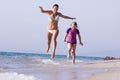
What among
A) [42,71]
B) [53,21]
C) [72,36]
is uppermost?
[53,21]

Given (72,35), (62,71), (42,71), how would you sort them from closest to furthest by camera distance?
1. (62,71)
2. (42,71)
3. (72,35)

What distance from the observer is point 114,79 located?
12.4 meters

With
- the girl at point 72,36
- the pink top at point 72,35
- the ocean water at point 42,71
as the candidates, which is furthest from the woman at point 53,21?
the pink top at point 72,35

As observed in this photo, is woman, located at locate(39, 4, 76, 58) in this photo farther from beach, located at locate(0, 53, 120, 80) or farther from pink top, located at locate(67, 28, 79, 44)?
pink top, located at locate(67, 28, 79, 44)

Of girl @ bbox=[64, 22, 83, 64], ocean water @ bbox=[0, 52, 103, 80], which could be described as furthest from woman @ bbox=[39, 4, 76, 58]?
girl @ bbox=[64, 22, 83, 64]

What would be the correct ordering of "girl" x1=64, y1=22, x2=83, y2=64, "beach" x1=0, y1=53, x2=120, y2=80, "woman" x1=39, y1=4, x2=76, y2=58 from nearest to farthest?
"beach" x1=0, y1=53, x2=120, y2=80 < "woman" x1=39, y1=4, x2=76, y2=58 < "girl" x1=64, y1=22, x2=83, y2=64

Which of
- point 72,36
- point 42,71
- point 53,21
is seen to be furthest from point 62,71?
point 53,21

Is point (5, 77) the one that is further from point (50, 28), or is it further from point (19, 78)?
point (50, 28)

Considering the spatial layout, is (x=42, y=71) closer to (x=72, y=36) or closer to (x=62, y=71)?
(x=62, y=71)

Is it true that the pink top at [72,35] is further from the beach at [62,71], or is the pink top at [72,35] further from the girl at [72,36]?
the beach at [62,71]

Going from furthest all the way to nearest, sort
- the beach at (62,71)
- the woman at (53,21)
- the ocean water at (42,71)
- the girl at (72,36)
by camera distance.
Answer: the girl at (72,36) → the woman at (53,21) → the ocean water at (42,71) → the beach at (62,71)

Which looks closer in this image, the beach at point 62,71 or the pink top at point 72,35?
the beach at point 62,71

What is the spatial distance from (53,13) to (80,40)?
5304 mm

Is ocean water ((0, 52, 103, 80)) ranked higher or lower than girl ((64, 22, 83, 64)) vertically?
lower
